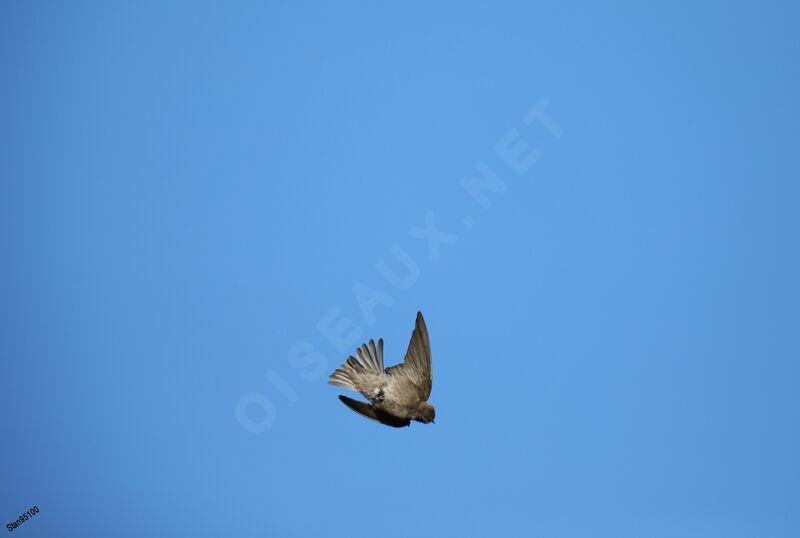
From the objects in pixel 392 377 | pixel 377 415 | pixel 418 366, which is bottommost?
pixel 377 415

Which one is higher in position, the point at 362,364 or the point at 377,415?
the point at 362,364

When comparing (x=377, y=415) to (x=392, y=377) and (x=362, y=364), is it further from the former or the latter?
(x=362, y=364)

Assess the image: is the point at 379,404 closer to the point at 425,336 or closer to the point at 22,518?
the point at 425,336

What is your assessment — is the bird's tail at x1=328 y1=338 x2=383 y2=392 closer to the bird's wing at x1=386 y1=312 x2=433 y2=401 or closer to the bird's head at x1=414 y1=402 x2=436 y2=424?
the bird's wing at x1=386 y1=312 x2=433 y2=401

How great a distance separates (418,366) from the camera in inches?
324

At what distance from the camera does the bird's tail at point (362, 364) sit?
8195mm

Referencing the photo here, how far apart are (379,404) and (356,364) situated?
0.42 meters

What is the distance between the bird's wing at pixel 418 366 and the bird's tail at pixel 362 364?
0.13m

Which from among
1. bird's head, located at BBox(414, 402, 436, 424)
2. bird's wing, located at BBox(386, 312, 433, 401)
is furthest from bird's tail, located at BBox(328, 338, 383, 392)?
bird's head, located at BBox(414, 402, 436, 424)

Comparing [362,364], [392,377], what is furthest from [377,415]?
[362,364]

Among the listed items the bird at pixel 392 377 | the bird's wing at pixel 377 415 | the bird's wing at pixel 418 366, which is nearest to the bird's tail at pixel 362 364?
the bird at pixel 392 377

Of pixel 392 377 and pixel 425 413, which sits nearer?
pixel 425 413

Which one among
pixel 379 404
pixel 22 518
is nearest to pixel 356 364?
pixel 379 404

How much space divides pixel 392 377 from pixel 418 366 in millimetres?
257
